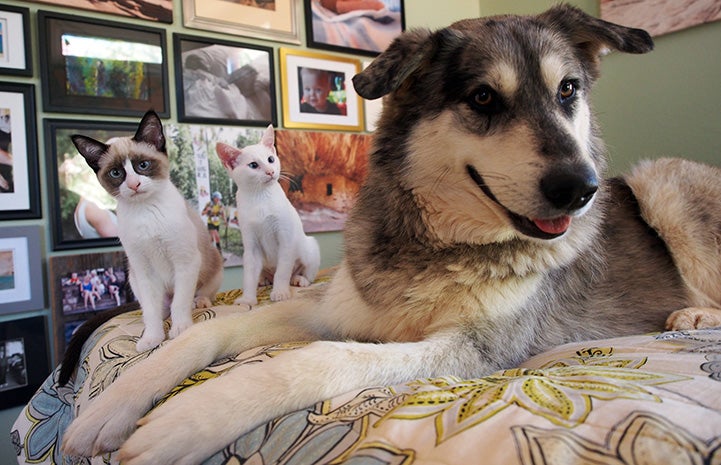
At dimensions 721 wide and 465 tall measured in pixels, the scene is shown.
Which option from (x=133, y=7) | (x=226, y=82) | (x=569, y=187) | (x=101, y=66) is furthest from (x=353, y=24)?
(x=569, y=187)

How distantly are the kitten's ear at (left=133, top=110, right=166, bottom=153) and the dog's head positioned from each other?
0.69 meters

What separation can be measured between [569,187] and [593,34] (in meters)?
0.52

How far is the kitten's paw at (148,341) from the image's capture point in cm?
114

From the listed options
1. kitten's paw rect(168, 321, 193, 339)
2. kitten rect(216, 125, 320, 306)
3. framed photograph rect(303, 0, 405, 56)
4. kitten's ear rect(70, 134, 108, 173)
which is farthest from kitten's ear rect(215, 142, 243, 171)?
framed photograph rect(303, 0, 405, 56)

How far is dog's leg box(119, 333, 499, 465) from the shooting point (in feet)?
2.05

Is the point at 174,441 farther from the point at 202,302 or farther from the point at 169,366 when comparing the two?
the point at 202,302

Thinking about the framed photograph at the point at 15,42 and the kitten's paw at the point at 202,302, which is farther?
the framed photograph at the point at 15,42

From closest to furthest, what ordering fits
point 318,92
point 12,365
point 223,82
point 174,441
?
point 174,441
point 12,365
point 223,82
point 318,92

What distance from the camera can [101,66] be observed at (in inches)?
85.5

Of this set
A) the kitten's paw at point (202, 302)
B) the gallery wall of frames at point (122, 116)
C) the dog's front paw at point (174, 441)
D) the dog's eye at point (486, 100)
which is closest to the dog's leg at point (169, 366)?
the dog's front paw at point (174, 441)

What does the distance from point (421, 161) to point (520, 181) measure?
254 millimetres

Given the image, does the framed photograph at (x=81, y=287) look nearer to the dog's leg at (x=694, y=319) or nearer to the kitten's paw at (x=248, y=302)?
the kitten's paw at (x=248, y=302)

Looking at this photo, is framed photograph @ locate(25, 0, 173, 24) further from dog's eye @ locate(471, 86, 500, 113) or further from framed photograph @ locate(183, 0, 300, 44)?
dog's eye @ locate(471, 86, 500, 113)

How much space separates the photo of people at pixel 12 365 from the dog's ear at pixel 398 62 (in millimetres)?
1941
